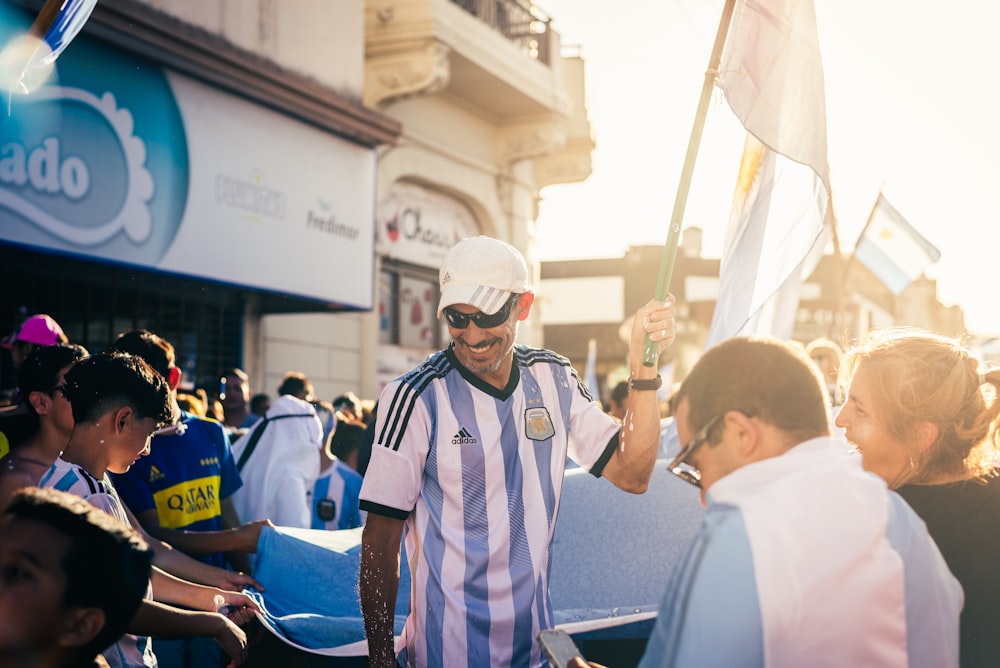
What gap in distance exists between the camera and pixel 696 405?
1.93m

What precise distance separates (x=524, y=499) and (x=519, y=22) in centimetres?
1402

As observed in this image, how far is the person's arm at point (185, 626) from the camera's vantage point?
2482 mm

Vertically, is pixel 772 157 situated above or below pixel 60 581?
above

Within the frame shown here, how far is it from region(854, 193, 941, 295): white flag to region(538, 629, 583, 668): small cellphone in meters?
10.7

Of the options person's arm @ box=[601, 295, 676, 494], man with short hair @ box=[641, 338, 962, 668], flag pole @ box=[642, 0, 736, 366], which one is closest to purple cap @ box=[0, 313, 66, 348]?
person's arm @ box=[601, 295, 676, 494]

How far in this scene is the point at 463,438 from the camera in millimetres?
2727

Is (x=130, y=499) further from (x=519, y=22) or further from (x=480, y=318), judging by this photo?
(x=519, y=22)

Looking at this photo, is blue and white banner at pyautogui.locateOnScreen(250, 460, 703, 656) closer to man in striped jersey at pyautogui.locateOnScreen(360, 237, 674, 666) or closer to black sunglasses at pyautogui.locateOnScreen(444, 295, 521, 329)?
man in striped jersey at pyautogui.locateOnScreen(360, 237, 674, 666)

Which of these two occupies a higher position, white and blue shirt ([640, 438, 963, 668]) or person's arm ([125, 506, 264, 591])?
white and blue shirt ([640, 438, 963, 668])

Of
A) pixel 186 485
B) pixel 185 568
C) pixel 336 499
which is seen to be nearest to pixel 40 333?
pixel 186 485

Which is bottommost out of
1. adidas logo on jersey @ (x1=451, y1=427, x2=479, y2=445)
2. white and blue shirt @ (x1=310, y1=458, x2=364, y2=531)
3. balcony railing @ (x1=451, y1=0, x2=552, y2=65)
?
white and blue shirt @ (x1=310, y1=458, x2=364, y2=531)

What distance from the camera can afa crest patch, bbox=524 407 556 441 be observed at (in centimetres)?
281

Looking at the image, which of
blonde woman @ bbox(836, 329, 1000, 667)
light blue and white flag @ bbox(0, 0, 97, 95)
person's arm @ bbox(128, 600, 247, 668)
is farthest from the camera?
light blue and white flag @ bbox(0, 0, 97, 95)

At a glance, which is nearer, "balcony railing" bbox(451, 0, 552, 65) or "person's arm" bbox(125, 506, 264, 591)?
"person's arm" bbox(125, 506, 264, 591)
